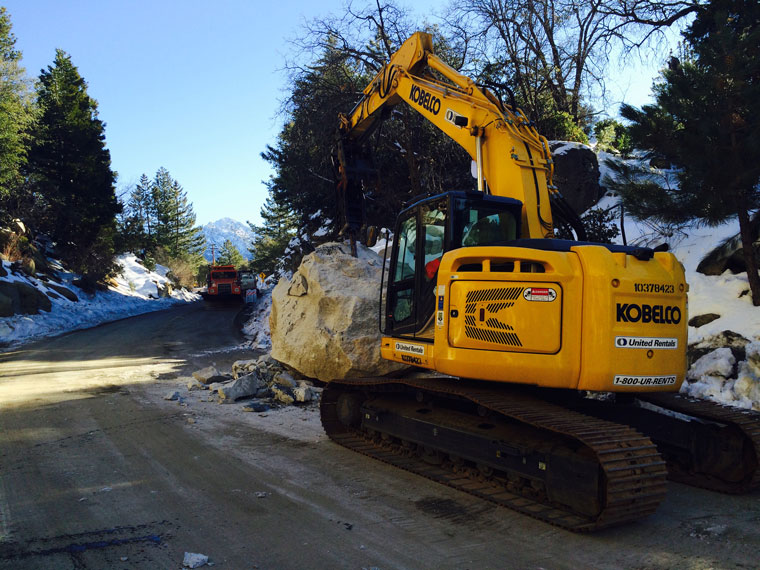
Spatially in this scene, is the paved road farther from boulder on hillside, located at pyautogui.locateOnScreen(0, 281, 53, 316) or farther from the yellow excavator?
boulder on hillside, located at pyautogui.locateOnScreen(0, 281, 53, 316)

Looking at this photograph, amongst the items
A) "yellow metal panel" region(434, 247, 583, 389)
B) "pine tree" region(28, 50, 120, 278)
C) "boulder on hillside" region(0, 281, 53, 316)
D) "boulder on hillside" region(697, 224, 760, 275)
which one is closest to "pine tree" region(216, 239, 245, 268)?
"pine tree" region(28, 50, 120, 278)

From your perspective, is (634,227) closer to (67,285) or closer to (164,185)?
(67,285)

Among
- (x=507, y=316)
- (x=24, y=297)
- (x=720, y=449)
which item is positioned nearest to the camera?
(x=507, y=316)

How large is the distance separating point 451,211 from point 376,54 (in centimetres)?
1406

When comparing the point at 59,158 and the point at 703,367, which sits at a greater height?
the point at 59,158

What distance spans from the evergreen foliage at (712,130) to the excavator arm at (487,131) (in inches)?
130

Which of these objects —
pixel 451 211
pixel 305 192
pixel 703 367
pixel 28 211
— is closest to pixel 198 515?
pixel 451 211

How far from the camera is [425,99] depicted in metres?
7.43

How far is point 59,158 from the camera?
32781mm

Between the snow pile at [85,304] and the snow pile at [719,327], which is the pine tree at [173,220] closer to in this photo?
the snow pile at [85,304]

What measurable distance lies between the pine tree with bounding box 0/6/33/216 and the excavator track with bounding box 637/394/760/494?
26.3 m

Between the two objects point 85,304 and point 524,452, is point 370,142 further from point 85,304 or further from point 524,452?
point 85,304

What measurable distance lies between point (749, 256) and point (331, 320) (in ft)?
21.3

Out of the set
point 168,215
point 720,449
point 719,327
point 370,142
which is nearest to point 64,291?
point 370,142
